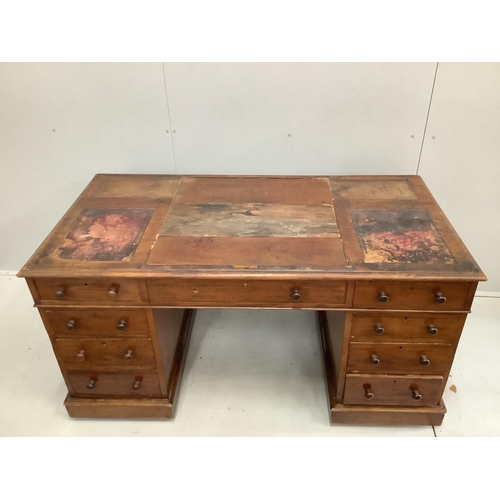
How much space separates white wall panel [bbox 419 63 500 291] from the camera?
186cm

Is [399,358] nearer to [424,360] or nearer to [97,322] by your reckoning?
[424,360]

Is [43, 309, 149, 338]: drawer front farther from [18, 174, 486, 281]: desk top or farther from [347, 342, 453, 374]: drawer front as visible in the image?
[347, 342, 453, 374]: drawer front

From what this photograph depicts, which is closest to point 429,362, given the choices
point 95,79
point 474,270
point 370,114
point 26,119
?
point 474,270

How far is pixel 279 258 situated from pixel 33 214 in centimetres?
159

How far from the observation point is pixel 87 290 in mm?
1465

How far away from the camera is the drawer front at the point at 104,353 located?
1.60 meters

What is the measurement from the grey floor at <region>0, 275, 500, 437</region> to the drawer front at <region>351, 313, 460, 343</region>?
451 millimetres

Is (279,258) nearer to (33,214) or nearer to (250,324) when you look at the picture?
(250,324)

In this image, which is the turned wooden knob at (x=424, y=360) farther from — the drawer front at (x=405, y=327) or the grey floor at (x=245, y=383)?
the grey floor at (x=245, y=383)

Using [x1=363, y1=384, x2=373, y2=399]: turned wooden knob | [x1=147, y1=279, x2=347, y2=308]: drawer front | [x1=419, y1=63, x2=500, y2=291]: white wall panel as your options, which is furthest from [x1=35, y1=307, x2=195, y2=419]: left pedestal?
[x1=419, y1=63, x2=500, y2=291]: white wall panel

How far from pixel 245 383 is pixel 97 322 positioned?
2.41 ft

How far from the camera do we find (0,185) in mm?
2283

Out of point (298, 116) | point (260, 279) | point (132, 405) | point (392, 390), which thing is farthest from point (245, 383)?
point (298, 116)

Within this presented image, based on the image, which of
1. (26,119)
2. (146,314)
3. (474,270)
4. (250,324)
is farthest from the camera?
Result: (250,324)
